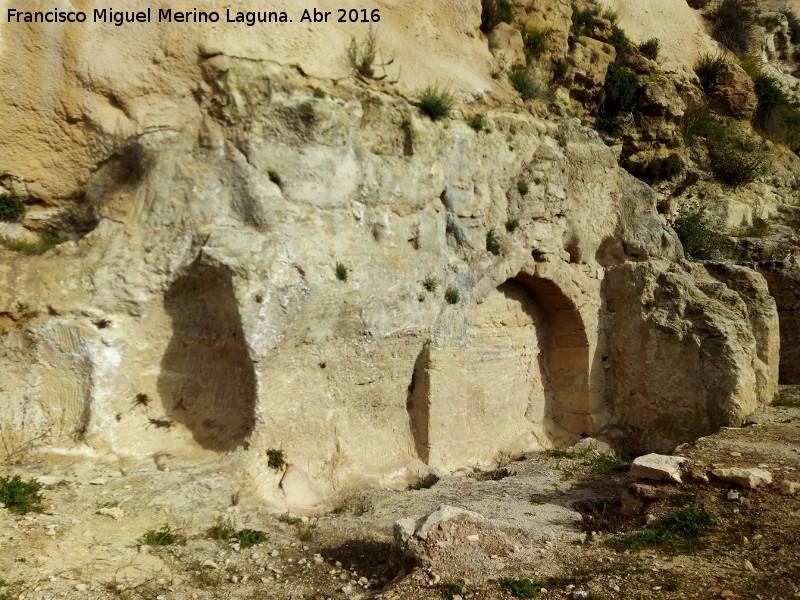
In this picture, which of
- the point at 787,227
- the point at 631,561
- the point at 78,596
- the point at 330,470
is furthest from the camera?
the point at 787,227

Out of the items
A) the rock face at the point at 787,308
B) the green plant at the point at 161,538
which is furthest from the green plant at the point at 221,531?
the rock face at the point at 787,308

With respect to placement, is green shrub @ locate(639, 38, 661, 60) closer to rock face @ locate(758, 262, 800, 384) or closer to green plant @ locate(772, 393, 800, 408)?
rock face @ locate(758, 262, 800, 384)

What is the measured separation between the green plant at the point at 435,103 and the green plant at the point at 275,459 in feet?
14.8

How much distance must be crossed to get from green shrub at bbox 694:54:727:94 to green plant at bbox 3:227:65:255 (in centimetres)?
1316

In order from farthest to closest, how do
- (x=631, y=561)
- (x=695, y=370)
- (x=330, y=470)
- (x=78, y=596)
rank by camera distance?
(x=695, y=370)
(x=330, y=470)
(x=631, y=561)
(x=78, y=596)

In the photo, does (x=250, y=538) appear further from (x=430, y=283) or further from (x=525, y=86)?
(x=525, y=86)

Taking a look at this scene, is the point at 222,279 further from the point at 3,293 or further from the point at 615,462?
the point at 615,462

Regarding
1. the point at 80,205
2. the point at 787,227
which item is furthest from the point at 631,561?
the point at 787,227

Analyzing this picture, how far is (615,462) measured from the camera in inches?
309

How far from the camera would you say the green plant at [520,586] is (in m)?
3.90

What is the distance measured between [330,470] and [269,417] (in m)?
0.96

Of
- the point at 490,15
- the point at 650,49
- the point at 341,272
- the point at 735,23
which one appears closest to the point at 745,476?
the point at 341,272

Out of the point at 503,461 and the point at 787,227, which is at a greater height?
the point at 787,227

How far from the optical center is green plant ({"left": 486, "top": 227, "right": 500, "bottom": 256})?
8297 millimetres
